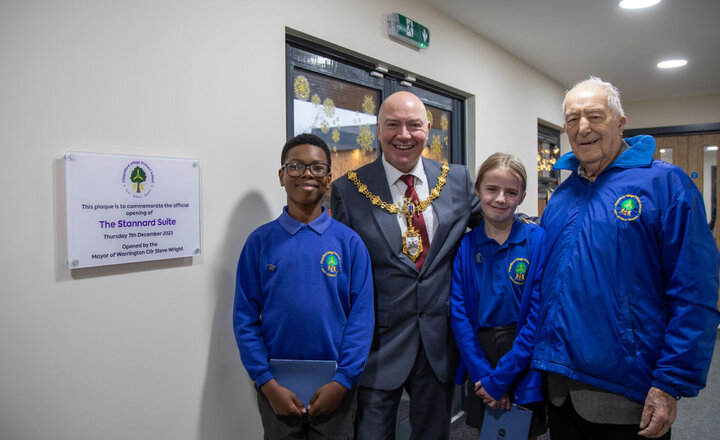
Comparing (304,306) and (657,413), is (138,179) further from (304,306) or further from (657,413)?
(657,413)

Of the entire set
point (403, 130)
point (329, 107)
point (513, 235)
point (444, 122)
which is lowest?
point (513, 235)

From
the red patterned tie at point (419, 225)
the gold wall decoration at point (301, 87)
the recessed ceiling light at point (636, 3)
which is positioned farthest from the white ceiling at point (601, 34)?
the red patterned tie at point (419, 225)

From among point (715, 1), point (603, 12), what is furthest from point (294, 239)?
point (715, 1)

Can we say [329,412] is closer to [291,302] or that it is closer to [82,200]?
[291,302]

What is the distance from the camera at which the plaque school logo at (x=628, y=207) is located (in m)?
1.16

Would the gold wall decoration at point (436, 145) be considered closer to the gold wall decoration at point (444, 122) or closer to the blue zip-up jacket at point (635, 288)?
the gold wall decoration at point (444, 122)

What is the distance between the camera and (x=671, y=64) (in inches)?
150

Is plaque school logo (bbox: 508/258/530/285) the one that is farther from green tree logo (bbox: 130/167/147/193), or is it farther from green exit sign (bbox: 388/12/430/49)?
green exit sign (bbox: 388/12/430/49)

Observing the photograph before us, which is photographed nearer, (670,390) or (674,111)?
(670,390)

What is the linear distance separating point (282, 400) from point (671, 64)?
4391 millimetres

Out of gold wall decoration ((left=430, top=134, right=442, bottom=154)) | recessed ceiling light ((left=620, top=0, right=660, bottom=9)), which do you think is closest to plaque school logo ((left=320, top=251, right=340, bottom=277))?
Answer: gold wall decoration ((left=430, top=134, right=442, bottom=154))

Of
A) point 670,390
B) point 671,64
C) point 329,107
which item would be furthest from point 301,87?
point 671,64

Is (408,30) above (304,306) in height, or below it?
above

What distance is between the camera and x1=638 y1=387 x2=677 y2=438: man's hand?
1099 mm
